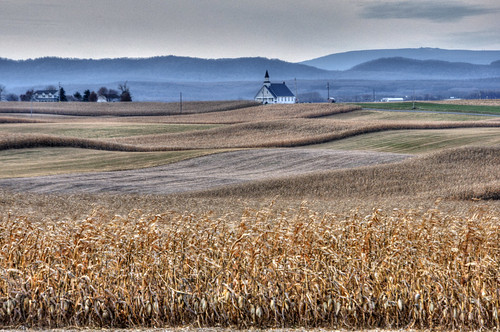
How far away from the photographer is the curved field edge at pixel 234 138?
183ft

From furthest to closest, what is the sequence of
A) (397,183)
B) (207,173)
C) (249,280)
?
(207,173), (397,183), (249,280)

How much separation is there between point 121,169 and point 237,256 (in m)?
32.8

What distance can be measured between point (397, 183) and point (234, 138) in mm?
32877

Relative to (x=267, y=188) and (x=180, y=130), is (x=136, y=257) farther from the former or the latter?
(x=180, y=130)

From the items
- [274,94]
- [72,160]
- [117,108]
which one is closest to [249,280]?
[72,160]

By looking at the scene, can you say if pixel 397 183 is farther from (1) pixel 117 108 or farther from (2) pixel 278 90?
(2) pixel 278 90

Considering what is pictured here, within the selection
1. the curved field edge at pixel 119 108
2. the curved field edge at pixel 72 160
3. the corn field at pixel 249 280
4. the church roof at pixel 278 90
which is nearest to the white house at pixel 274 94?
the church roof at pixel 278 90

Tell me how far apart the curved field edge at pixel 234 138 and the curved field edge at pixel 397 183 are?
74.0ft

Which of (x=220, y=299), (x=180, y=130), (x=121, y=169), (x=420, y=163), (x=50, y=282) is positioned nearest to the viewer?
(x=220, y=299)

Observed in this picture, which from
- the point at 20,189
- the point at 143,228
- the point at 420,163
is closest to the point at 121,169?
the point at 20,189

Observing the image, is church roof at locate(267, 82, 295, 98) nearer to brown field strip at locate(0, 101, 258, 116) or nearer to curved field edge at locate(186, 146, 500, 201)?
brown field strip at locate(0, 101, 258, 116)

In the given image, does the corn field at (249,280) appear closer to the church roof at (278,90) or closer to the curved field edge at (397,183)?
the curved field edge at (397,183)

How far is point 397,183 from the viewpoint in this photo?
108 feet

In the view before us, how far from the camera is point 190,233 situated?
13.1m
